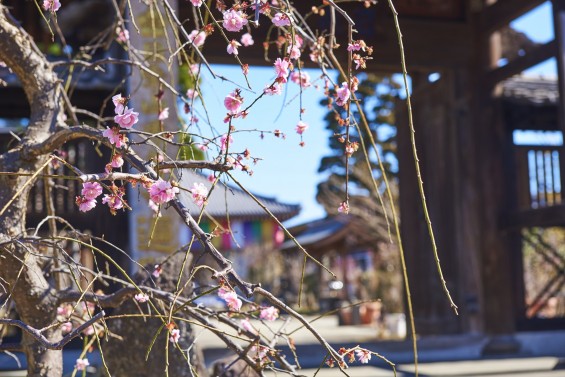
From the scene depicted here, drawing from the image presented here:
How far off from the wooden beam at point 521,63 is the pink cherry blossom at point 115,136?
6.86 meters

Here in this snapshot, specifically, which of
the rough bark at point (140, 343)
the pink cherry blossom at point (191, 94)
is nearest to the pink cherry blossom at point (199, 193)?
the pink cherry blossom at point (191, 94)

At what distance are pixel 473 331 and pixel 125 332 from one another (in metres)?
6.10

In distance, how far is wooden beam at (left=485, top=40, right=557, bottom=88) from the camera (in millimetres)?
8508

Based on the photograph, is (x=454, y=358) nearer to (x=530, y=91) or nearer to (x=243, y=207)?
(x=530, y=91)

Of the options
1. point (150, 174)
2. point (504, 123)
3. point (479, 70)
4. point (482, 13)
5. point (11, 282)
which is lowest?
point (11, 282)

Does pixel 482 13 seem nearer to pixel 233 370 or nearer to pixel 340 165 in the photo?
pixel 233 370

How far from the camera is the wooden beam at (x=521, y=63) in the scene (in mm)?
8508

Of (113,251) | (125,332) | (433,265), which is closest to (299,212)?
(433,265)

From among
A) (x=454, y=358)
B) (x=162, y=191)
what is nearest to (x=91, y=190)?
(x=162, y=191)

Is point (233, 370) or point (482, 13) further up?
point (482, 13)

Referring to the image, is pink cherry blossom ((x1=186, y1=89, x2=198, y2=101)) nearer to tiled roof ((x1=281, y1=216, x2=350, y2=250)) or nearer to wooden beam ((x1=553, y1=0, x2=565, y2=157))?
wooden beam ((x1=553, y1=0, x2=565, y2=157))

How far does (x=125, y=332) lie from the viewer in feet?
14.0

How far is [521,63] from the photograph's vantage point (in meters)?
8.98

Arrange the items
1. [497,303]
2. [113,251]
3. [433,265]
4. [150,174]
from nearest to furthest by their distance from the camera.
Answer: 1. [150,174]
2. [113,251]
3. [497,303]
4. [433,265]
